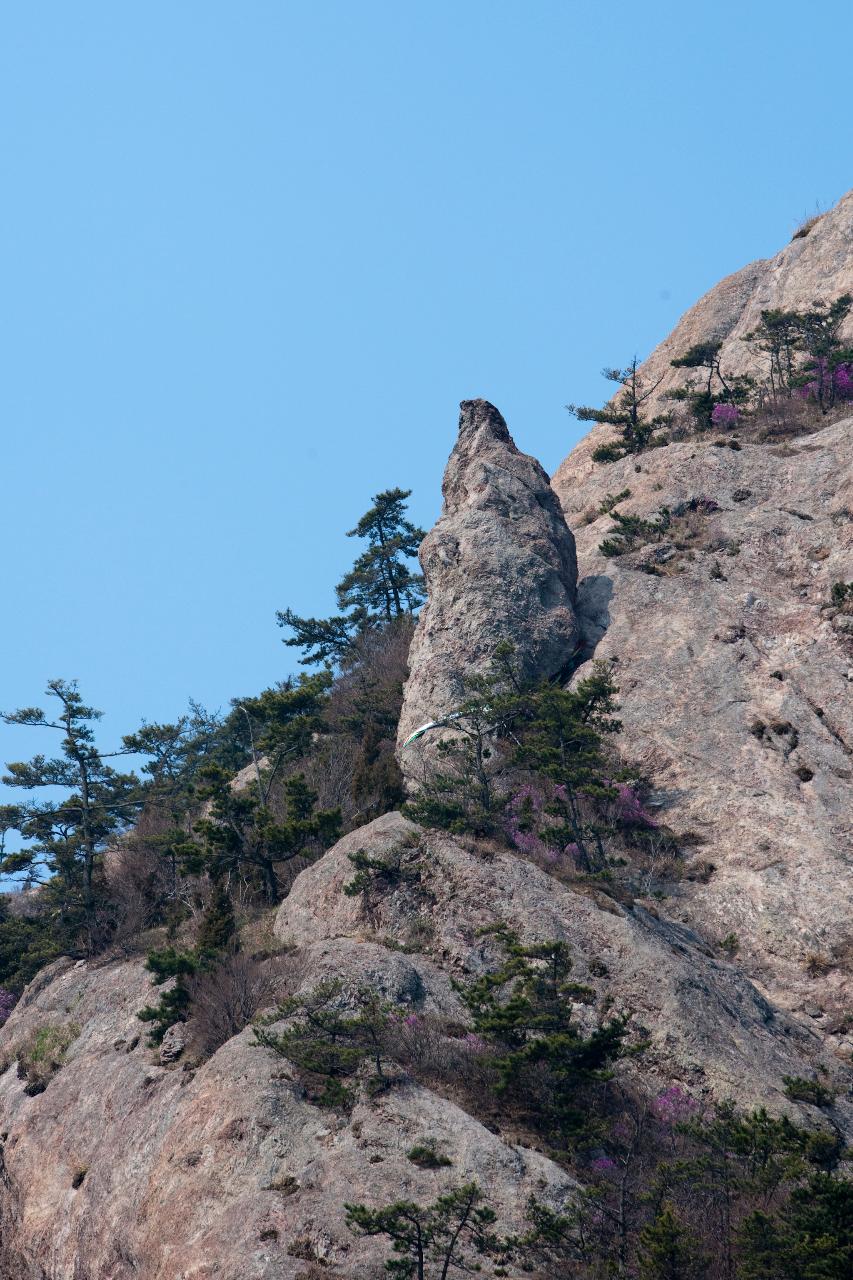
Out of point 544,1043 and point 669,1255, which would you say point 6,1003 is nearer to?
point 544,1043

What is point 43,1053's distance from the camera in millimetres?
36938

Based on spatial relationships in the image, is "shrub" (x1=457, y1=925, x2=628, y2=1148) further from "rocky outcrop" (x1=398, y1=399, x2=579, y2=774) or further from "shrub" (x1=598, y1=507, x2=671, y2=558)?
"shrub" (x1=598, y1=507, x2=671, y2=558)

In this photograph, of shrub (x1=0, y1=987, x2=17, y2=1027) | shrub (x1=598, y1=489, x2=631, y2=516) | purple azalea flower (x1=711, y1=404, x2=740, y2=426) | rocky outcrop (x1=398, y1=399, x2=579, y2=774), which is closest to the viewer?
shrub (x1=0, y1=987, x2=17, y2=1027)

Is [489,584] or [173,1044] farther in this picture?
[489,584]

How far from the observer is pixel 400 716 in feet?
165

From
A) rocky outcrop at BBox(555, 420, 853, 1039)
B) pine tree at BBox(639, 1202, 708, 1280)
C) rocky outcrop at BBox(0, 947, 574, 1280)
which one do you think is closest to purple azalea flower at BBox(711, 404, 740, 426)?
rocky outcrop at BBox(555, 420, 853, 1039)

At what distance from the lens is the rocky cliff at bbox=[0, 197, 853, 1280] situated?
25.4 m

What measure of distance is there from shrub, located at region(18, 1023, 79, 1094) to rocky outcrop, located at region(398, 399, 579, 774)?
14873mm

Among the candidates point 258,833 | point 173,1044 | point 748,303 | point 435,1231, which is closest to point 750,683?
point 258,833

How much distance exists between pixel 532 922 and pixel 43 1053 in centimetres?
1498

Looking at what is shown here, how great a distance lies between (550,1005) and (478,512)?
95.8 feet

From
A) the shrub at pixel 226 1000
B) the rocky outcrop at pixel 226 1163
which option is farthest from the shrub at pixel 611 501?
the shrub at pixel 226 1000

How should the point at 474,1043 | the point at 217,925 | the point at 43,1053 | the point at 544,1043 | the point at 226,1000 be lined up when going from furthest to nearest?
the point at 43,1053 → the point at 217,925 → the point at 226,1000 → the point at 474,1043 → the point at 544,1043

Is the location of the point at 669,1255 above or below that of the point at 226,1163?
below
